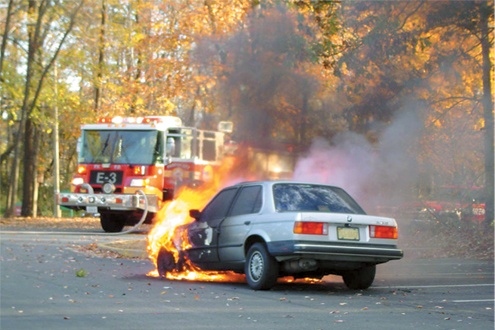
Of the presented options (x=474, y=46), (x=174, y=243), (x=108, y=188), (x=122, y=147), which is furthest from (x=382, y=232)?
(x=122, y=147)

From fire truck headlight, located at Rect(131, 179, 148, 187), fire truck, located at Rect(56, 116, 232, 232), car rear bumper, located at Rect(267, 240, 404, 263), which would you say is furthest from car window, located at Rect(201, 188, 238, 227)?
fire truck headlight, located at Rect(131, 179, 148, 187)

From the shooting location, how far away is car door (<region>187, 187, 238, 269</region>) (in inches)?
486

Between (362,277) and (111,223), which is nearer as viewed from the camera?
(362,277)

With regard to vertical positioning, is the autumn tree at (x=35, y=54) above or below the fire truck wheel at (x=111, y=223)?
above

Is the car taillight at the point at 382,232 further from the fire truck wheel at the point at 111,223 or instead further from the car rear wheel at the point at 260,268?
the fire truck wheel at the point at 111,223

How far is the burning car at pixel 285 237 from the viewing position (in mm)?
10883

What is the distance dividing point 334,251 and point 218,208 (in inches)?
95.3

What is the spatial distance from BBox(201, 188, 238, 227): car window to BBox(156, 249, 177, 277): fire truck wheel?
0.78 metres

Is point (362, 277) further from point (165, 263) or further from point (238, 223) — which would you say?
point (165, 263)

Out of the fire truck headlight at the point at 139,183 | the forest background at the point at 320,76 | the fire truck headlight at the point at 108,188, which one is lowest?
the fire truck headlight at the point at 108,188

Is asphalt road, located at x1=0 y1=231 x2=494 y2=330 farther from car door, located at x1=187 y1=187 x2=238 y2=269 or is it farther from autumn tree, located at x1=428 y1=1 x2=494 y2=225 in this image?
autumn tree, located at x1=428 y1=1 x2=494 y2=225

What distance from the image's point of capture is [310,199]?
11.7 meters

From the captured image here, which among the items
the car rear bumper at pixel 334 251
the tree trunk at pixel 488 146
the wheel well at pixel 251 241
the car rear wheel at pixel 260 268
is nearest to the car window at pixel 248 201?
the wheel well at pixel 251 241

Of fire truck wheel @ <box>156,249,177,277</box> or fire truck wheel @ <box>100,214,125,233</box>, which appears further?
fire truck wheel @ <box>100,214,125,233</box>
